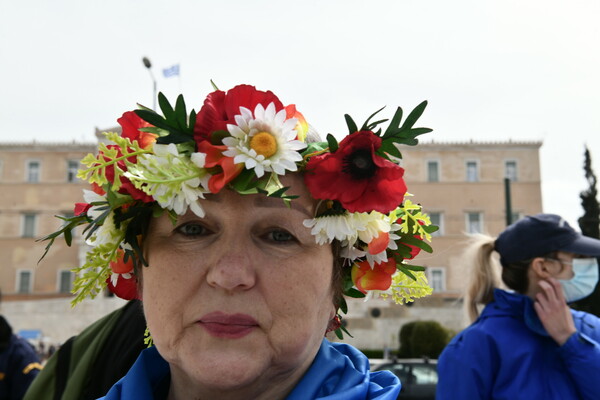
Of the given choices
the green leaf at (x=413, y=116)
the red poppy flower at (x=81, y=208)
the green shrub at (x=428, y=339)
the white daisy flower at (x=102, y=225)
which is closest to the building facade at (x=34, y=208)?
the green shrub at (x=428, y=339)

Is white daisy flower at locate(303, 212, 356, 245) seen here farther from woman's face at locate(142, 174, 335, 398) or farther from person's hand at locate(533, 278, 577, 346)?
person's hand at locate(533, 278, 577, 346)

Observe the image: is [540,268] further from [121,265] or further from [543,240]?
[121,265]

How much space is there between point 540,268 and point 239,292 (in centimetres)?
223

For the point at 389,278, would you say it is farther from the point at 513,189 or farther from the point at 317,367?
the point at 513,189

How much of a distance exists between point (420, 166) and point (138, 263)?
41024mm

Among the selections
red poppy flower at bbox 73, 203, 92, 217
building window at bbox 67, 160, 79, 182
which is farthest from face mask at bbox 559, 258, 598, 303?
building window at bbox 67, 160, 79, 182

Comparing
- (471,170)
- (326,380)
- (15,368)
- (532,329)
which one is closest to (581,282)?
(532,329)

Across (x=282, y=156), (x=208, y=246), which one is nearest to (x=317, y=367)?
(x=208, y=246)

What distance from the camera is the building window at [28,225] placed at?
42156 mm

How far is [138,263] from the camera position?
80.7 inches

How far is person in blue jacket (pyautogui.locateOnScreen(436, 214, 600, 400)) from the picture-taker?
9.93 feet

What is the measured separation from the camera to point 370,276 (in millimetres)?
2131

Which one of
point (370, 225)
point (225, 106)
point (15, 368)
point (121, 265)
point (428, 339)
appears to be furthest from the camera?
point (428, 339)

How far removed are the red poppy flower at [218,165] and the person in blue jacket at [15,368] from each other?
4.00 metres
